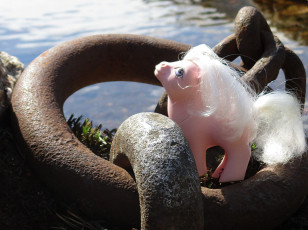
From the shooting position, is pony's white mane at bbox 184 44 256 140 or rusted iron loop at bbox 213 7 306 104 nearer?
Answer: pony's white mane at bbox 184 44 256 140

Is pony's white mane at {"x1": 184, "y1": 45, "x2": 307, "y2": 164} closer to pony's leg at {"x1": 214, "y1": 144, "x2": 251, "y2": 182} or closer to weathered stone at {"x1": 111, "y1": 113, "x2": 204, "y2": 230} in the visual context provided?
pony's leg at {"x1": 214, "y1": 144, "x2": 251, "y2": 182}

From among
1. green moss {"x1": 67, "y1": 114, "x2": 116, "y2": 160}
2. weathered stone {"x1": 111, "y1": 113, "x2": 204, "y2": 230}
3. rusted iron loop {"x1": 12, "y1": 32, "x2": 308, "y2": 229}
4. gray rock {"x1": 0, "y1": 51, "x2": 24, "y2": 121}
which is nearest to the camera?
weathered stone {"x1": 111, "y1": 113, "x2": 204, "y2": 230}

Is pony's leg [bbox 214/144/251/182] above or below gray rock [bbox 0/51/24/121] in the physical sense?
below

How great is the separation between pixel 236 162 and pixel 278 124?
26cm

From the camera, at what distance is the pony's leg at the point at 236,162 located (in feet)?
6.13

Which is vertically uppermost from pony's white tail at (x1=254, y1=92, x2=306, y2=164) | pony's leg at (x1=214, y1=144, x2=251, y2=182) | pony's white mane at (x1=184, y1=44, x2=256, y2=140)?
pony's white mane at (x1=184, y1=44, x2=256, y2=140)

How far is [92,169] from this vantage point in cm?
161

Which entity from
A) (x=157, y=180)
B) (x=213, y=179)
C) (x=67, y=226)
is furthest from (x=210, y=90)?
(x=67, y=226)

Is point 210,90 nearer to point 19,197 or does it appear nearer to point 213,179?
point 213,179

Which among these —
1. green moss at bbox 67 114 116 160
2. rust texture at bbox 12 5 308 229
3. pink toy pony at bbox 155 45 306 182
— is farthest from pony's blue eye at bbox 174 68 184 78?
green moss at bbox 67 114 116 160

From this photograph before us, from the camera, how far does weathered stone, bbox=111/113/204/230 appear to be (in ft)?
4.30

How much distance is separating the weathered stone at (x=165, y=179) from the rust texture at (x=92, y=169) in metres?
0.02

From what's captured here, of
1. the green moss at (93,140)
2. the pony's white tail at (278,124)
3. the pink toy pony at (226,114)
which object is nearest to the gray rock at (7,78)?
the green moss at (93,140)

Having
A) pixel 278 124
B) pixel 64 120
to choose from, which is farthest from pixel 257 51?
pixel 64 120
